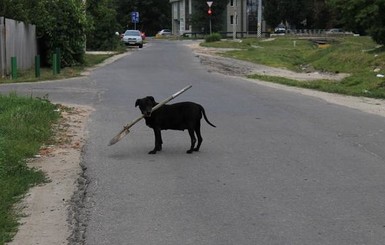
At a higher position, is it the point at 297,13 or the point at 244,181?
the point at 297,13

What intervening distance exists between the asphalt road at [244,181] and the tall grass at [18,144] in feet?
2.41

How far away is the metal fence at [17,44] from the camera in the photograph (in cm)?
2180

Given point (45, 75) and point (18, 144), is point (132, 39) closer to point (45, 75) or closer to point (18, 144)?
point (45, 75)

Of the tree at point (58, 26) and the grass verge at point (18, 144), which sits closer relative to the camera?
the grass verge at point (18, 144)

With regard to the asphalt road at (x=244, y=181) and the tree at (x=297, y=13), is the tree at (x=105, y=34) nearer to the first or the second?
the asphalt road at (x=244, y=181)

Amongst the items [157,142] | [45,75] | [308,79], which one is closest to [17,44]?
[45,75]

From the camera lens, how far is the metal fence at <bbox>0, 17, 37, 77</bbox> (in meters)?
21.8

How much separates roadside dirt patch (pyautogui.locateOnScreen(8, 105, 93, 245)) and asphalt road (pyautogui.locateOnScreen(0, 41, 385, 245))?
0.23 meters

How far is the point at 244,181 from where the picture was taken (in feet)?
23.5

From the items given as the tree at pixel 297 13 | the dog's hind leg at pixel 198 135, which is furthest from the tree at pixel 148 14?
the dog's hind leg at pixel 198 135

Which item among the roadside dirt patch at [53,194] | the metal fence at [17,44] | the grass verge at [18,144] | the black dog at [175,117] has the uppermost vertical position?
the metal fence at [17,44]

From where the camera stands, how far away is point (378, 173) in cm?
757

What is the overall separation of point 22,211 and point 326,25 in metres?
92.4

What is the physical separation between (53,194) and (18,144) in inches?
99.4
